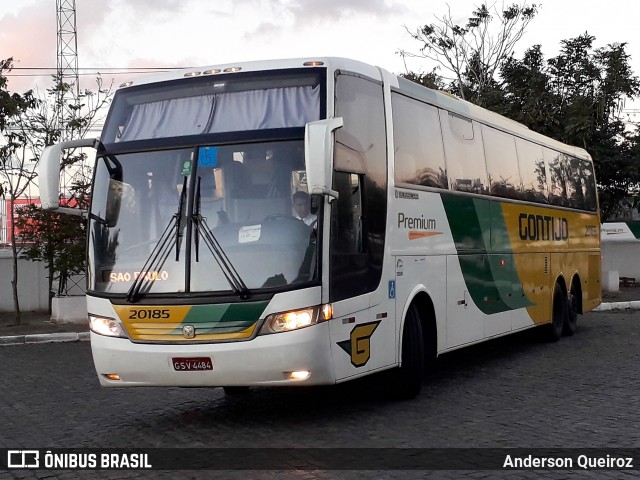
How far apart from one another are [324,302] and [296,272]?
1.18 ft

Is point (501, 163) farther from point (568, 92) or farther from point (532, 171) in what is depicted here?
point (568, 92)

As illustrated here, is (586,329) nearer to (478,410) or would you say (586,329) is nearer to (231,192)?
(478,410)

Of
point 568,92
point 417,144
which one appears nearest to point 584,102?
point 568,92

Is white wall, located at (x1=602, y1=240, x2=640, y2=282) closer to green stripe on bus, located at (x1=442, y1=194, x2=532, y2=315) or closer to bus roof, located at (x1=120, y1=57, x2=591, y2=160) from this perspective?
green stripe on bus, located at (x1=442, y1=194, x2=532, y2=315)

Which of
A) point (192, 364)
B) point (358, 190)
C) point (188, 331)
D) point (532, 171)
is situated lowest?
point (192, 364)

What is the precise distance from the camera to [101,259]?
858 centimetres

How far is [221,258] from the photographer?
8.10 metres

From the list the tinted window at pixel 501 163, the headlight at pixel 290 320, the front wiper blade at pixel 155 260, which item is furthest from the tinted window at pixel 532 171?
the front wiper blade at pixel 155 260

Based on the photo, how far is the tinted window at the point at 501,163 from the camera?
1297 centimetres

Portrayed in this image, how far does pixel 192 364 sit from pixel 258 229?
4.21 ft

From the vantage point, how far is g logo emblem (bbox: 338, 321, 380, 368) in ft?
28.0

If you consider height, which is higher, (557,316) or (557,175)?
(557,175)

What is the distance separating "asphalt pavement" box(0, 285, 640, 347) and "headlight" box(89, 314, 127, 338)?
979 centimetres

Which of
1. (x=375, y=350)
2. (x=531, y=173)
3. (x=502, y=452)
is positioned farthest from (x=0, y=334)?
(x=502, y=452)
